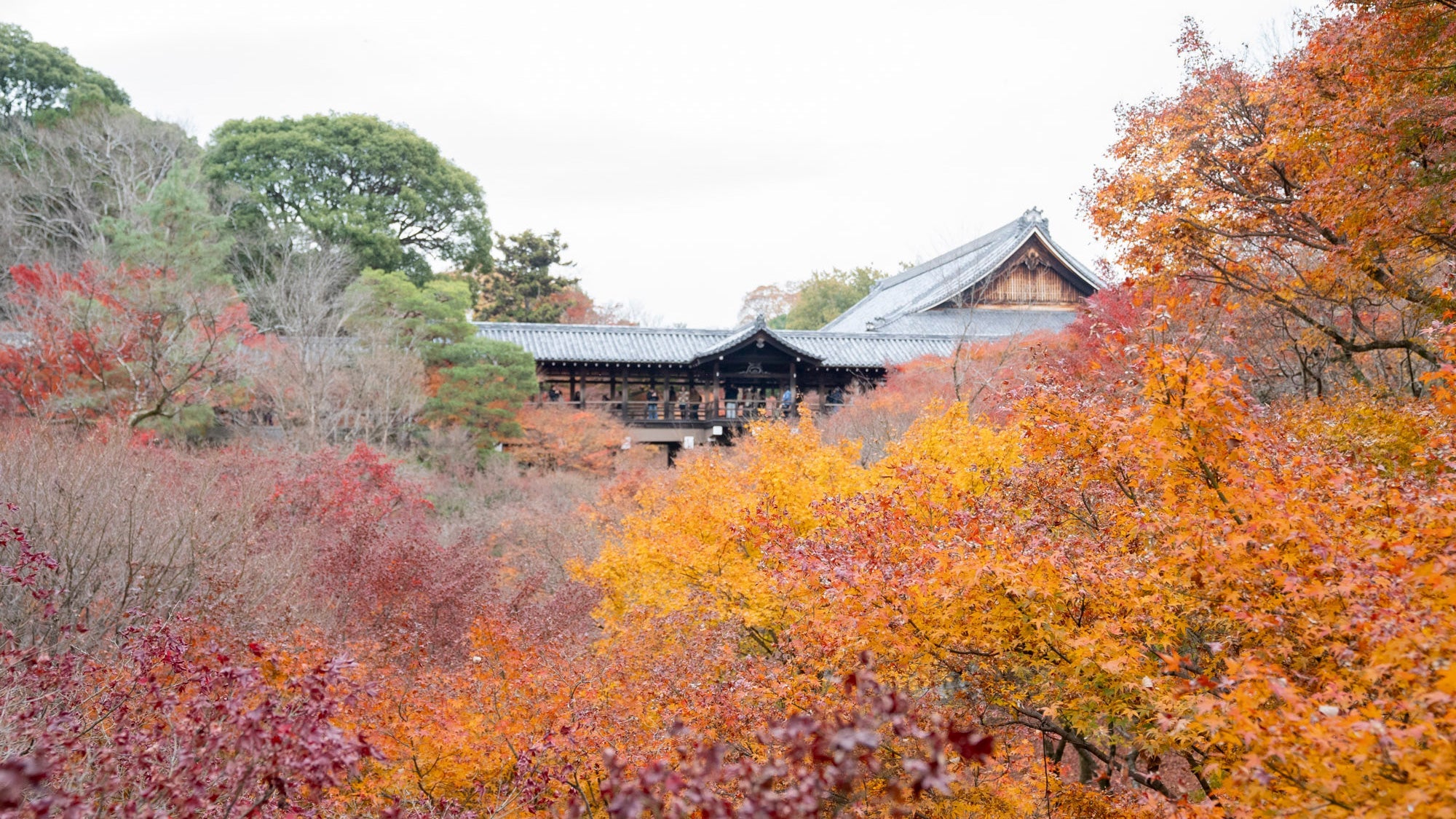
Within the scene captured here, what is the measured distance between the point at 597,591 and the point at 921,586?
26.8 feet

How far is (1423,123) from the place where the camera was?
7348mm

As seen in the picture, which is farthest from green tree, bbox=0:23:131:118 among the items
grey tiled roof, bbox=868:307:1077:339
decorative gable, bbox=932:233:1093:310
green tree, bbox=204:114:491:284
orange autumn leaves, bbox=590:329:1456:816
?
orange autumn leaves, bbox=590:329:1456:816

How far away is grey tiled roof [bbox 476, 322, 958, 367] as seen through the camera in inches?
→ 1130

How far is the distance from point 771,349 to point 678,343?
10.8 ft

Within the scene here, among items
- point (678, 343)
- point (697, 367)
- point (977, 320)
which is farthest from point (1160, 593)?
point (977, 320)

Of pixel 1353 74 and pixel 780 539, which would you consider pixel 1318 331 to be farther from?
pixel 780 539

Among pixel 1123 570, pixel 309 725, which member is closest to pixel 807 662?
pixel 1123 570

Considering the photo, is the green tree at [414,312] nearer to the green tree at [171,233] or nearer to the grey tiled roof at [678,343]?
the green tree at [171,233]

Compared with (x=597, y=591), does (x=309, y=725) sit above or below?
above

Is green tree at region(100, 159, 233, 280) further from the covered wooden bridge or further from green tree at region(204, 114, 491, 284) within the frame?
the covered wooden bridge

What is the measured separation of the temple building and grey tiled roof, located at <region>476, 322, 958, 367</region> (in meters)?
0.05

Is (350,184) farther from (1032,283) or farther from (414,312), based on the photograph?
(1032,283)

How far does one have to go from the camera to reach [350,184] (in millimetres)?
33000

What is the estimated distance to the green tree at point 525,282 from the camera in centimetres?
3809
